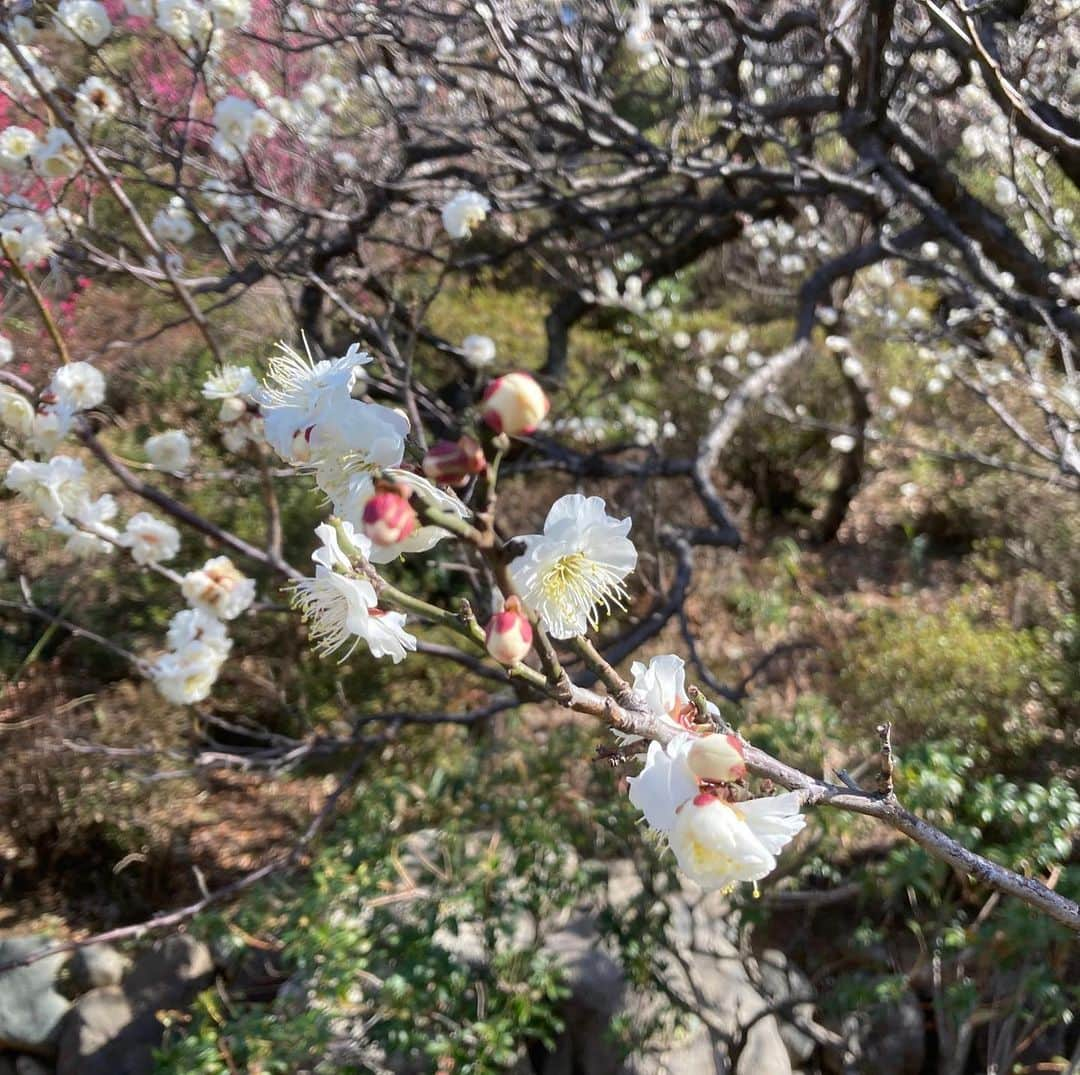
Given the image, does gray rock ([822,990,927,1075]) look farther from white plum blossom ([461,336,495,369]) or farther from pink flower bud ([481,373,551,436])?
white plum blossom ([461,336,495,369])

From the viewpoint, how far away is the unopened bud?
696 mm

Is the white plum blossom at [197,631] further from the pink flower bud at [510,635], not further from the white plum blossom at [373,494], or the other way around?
the pink flower bud at [510,635]

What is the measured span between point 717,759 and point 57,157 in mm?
2412

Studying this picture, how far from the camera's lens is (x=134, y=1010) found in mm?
2494

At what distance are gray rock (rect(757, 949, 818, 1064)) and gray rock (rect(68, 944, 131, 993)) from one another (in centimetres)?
210

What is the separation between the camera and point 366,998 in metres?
1.92

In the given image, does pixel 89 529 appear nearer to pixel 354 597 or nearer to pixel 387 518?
pixel 354 597

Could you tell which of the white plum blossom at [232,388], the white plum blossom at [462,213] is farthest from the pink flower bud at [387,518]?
the white plum blossom at [462,213]

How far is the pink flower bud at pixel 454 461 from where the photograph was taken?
1.96 ft

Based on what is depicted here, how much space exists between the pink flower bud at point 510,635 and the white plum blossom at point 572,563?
0.14 meters

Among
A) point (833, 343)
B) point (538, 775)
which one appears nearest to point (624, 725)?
point (538, 775)

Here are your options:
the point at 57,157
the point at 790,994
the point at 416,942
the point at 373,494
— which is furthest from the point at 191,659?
the point at 790,994

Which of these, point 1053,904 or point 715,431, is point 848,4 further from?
point 1053,904

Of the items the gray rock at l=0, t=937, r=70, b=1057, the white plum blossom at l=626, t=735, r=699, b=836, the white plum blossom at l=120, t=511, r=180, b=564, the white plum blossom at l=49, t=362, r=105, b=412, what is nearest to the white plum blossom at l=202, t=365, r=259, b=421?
the white plum blossom at l=49, t=362, r=105, b=412
